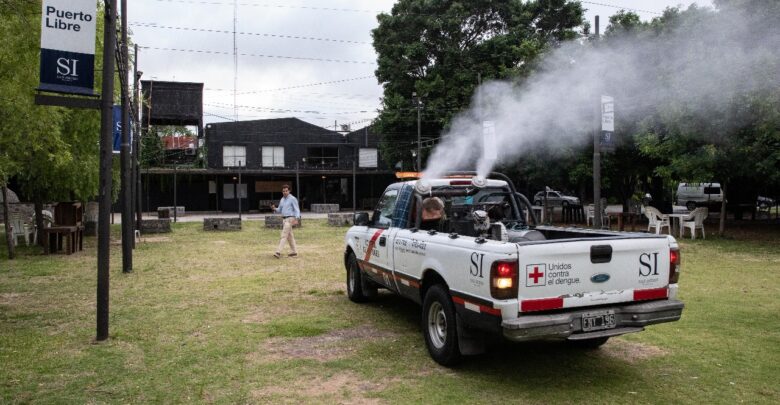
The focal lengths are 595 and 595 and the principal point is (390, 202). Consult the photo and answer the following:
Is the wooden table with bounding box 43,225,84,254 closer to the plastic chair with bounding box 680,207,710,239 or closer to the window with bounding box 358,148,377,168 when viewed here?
the plastic chair with bounding box 680,207,710,239

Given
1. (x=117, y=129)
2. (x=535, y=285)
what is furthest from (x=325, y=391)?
(x=117, y=129)

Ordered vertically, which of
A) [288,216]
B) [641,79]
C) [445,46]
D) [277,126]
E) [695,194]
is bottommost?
[288,216]

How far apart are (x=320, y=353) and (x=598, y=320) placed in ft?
8.88

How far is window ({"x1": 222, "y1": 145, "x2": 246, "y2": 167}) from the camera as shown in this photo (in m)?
43.7

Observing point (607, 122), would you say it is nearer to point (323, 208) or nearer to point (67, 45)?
point (67, 45)

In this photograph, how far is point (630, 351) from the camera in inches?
232

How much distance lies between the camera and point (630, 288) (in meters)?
4.89

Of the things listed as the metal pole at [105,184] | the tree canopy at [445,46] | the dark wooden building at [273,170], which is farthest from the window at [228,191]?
the metal pole at [105,184]

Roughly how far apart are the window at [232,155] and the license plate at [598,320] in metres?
41.0

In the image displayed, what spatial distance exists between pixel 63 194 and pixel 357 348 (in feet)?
50.0

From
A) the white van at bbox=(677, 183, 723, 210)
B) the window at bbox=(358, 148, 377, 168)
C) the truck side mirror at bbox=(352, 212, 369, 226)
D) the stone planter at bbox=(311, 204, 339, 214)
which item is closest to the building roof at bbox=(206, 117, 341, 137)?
the window at bbox=(358, 148, 377, 168)

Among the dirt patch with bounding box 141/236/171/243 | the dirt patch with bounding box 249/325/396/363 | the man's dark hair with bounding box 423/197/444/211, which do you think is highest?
the man's dark hair with bounding box 423/197/444/211

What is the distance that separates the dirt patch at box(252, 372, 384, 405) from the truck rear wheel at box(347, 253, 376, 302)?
3.00 meters

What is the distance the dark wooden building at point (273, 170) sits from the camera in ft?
137
